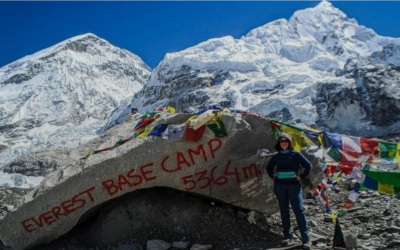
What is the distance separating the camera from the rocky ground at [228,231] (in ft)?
27.2

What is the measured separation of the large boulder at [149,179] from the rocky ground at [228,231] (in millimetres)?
362

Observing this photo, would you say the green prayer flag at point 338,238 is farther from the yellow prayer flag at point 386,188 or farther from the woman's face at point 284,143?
the woman's face at point 284,143

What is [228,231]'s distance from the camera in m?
8.90

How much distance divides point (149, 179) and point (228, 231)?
189cm

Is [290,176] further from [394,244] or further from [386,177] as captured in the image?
[394,244]

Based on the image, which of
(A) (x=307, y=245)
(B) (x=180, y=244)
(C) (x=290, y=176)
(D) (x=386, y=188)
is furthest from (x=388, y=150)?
(B) (x=180, y=244)

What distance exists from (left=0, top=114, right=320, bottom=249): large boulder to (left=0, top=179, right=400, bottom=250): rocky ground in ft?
1.19

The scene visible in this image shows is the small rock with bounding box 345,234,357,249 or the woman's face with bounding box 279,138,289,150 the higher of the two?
the woman's face with bounding box 279,138,289,150

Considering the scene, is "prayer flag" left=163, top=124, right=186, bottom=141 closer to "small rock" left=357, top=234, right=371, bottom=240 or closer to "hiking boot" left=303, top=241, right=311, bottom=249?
"hiking boot" left=303, top=241, right=311, bottom=249

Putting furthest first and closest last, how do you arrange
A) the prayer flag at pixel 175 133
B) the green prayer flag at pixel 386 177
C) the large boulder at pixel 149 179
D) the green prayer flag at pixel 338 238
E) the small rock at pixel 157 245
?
the prayer flag at pixel 175 133 → the large boulder at pixel 149 179 → the small rock at pixel 157 245 → the green prayer flag at pixel 386 177 → the green prayer flag at pixel 338 238

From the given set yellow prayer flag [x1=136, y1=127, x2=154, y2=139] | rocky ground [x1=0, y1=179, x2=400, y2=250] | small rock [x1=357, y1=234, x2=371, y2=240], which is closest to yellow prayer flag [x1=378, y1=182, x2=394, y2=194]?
rocky ground [x1=0, y1=179, x2=400, y2=250]

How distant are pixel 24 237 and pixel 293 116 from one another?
13243 cm

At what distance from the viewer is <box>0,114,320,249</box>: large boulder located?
8.73 m

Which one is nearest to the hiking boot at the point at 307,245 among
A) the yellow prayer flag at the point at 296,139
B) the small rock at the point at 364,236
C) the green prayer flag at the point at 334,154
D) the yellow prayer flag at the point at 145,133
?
the small rock at the point at 364,236
